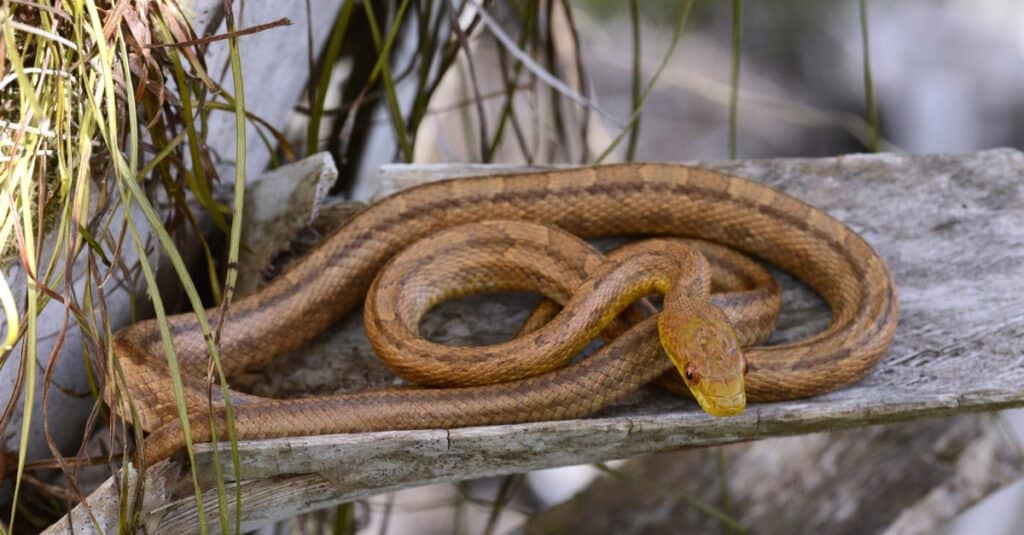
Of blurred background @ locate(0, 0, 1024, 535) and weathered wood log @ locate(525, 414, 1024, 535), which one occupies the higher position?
blurred background @ locate(0, 0, 1024, 535)

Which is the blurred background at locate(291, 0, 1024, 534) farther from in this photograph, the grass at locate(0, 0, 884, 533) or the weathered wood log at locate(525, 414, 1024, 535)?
the grass at locate(0, 0, 884, 533)

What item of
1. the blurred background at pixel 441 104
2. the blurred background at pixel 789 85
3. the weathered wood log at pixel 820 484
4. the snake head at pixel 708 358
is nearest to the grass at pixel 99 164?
the blurred background at pixel 441 104

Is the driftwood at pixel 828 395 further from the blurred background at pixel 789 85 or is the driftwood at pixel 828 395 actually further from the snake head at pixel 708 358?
the blurred background at pixel 789 85

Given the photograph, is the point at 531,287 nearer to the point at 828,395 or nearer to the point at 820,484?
the point at 828,395

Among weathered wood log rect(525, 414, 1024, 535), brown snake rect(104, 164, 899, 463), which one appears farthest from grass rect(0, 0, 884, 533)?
weathered wood log rect(525, 414, 1024, 535)

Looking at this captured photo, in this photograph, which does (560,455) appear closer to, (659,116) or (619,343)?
(619,343)

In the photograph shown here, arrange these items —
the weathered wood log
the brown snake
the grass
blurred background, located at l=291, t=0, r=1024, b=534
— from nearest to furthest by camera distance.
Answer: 1. the grass
2. the brown snake
3. the weathered wood log
4. blurred background, located at l=291, t=0, r=1024, b=534
